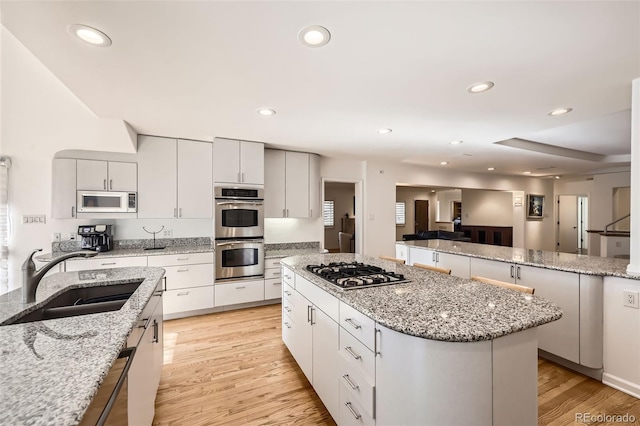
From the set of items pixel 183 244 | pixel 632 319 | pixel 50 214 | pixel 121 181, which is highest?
pixel 121 181

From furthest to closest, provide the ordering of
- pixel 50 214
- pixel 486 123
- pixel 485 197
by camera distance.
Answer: pixel 485 197, pixel 50 214, pixel 486 123

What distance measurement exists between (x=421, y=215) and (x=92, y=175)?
1060cm

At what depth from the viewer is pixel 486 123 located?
10.2 feet

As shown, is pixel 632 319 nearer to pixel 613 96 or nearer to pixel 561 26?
pixel 613 96

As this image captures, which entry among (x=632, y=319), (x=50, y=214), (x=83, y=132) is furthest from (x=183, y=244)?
(x=632, y=319)

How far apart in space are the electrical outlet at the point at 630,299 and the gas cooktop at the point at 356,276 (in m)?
1.74

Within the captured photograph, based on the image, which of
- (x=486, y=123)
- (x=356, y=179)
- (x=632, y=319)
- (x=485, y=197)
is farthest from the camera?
(x=485, y=197)

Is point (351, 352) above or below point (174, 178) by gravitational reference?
below

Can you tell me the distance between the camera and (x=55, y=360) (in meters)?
0.84

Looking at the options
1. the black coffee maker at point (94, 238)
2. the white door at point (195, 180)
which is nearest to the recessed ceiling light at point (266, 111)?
the white door at point (195, 180)

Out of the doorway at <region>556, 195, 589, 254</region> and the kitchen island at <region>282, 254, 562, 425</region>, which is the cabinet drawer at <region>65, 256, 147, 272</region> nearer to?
the kitchen island at <region>282, 254, 562, 425</region>

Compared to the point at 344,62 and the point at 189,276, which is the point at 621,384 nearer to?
the point at 344,62

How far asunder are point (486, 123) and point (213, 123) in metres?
3.16

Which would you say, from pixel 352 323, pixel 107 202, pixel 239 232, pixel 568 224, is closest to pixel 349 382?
pixel 352 323
